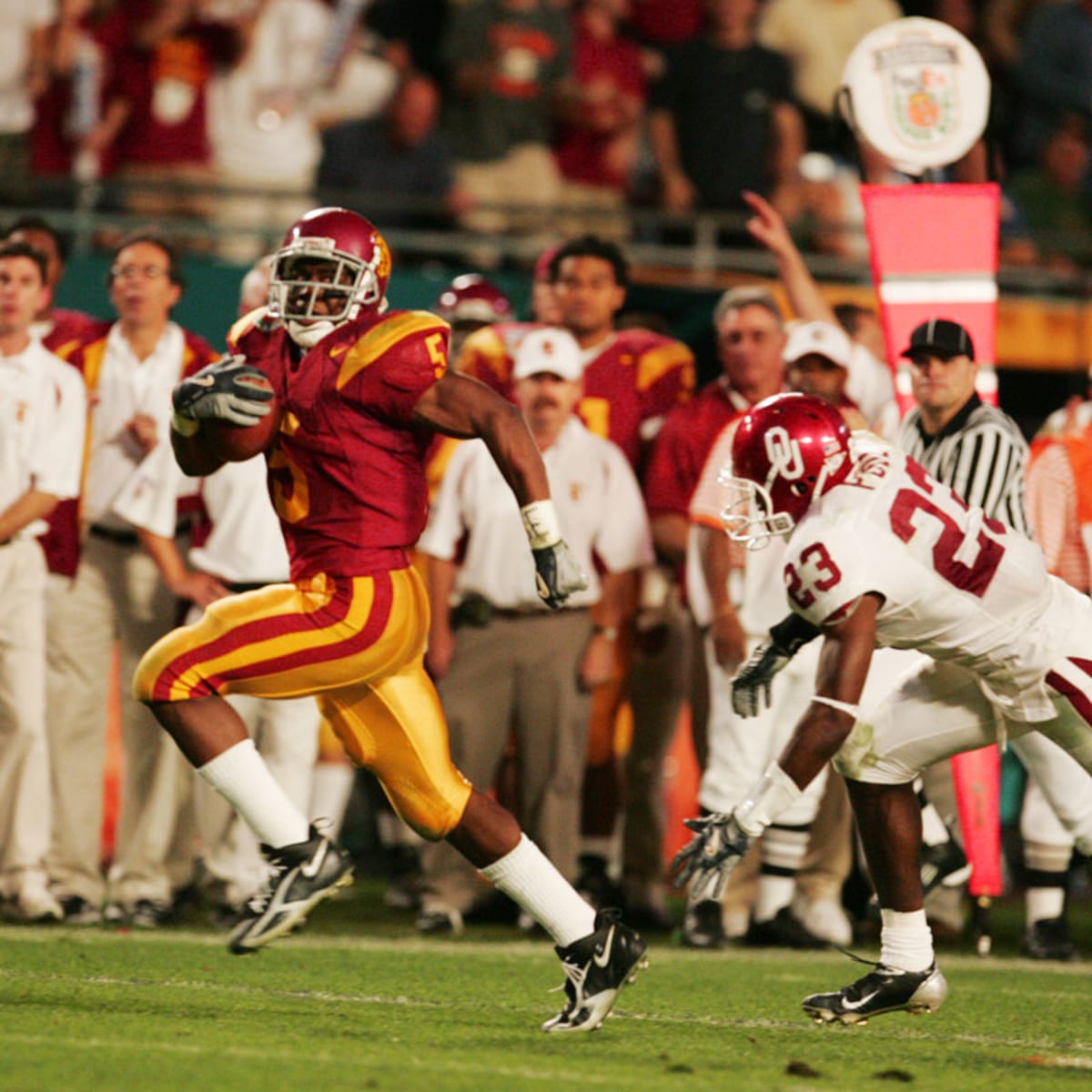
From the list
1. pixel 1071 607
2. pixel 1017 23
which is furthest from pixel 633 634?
pixel 1017 23

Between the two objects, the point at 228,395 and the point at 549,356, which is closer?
the point at 228,395

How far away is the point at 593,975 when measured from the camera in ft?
17.3

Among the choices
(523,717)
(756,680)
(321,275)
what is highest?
(321,275)

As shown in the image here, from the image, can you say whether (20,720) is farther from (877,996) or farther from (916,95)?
(916,95)

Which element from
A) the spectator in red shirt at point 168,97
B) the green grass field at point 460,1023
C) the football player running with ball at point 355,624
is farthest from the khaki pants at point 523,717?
the spectator in red shirt at point 168,97

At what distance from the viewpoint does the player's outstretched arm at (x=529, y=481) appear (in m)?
5.17

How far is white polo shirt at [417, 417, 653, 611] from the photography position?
7.95 meters

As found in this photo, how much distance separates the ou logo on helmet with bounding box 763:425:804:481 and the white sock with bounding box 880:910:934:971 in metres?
1.17

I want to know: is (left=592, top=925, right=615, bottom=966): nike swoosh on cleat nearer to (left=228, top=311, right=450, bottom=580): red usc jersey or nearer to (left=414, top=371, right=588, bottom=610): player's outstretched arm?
(left=414, top=371, right=588, bottom=610): player's outstretched arm

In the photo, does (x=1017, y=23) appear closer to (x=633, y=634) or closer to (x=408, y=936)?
(x=633, y=634)

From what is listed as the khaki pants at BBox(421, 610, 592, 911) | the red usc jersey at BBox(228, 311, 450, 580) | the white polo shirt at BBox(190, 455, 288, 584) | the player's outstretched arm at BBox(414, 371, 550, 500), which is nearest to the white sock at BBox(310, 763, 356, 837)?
the khaki pants at BBox(421, 610, 592, 911)

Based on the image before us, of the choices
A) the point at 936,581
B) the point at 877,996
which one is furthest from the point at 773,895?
→ the point at 936,581

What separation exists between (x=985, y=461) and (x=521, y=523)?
184cm

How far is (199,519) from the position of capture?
7699 millimetres
